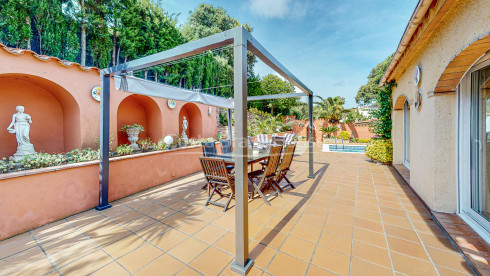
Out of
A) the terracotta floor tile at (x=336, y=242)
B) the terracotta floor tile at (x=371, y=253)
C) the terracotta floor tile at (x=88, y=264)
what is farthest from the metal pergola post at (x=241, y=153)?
the terracotta floor tile at (x=88, y=264)

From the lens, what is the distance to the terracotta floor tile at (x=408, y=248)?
7.36ft

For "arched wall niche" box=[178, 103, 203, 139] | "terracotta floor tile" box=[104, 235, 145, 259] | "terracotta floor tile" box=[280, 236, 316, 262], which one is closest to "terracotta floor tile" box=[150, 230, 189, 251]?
"terracotta floor tile" box=[104, 235, 145, 259]

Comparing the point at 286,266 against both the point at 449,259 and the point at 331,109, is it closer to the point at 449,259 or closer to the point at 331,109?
the point at 449,259

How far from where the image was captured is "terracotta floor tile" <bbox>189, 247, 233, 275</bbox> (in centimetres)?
206

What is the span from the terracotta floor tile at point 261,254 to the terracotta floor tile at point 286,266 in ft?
0.24

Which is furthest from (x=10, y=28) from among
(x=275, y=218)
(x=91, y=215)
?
(x=275, y=218)

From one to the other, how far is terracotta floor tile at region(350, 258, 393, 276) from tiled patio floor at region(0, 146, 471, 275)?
0.01 m

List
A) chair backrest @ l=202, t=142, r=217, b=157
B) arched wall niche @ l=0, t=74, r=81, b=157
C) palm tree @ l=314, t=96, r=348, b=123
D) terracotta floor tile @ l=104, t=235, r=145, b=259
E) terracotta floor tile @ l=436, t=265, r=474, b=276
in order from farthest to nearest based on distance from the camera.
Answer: palm tree @ l=314, t=96, r=348, b=123 < chair backrest @ l=202, t=142, r=217, b=157 < arched wall niche @ l=0, t=74, r=81, b=157 < terracotta floor tile @ l=104, t=235, r=145, b=259 < terracotta floor tile @ l=436, t=265, r=474, b=276

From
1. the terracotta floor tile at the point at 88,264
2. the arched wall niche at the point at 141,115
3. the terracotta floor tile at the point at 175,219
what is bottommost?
the terracotta floor tile at the point at 88,264

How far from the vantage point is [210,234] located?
2760 millimetres

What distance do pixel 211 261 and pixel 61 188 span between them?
316 cm

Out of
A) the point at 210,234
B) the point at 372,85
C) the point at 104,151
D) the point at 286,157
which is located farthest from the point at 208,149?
the point at 372,85

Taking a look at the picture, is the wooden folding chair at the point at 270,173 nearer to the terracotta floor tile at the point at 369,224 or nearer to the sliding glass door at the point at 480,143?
the terracotta floor tile at the point at 369,224

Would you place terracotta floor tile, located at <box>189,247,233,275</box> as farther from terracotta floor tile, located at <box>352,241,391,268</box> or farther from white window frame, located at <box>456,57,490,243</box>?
white window frame, located at <box>456,57,490,243</box>
